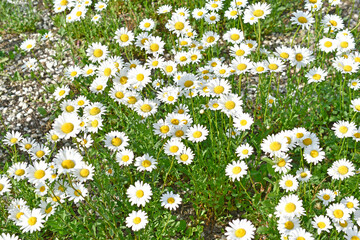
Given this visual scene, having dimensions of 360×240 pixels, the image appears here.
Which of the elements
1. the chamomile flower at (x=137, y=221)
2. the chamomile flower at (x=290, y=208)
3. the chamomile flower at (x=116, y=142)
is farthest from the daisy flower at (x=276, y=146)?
the chamomile flower at (x=116, y=142)

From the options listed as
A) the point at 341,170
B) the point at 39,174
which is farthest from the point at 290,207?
the point at 39,174

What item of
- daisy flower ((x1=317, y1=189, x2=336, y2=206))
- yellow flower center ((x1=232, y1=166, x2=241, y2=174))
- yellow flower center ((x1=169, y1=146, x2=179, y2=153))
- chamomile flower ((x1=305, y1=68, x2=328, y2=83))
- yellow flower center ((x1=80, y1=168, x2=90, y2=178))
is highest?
chamomile flower ((x1=305, y1=68, x2=328, y2=83))

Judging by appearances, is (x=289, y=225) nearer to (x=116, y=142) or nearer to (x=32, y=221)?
(x=116, y=142)

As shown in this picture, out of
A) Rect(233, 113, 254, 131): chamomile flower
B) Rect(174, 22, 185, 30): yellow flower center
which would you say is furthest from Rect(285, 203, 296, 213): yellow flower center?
Rect(174, 22, 185, 30): yellow flower center

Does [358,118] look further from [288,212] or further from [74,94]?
[74,94]

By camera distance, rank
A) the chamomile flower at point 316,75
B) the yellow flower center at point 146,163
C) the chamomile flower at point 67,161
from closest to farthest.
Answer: the chamomile flower at point 67,161 → the yellow flower center at point 146,163 → the chamomile flower at point 316,75

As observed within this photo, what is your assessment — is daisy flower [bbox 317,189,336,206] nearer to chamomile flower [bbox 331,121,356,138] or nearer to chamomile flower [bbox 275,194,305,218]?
chamomile flower [bbox 275,194,305,218]

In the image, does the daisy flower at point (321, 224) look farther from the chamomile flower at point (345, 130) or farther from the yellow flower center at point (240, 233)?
the chamomile flower at point (345, 130)

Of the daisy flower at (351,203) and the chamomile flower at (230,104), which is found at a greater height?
the chamomile flower at (230,104)

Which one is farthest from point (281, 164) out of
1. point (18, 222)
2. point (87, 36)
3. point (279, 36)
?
point (87, 36)

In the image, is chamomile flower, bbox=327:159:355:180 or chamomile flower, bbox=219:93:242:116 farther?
chamomile flower, bbox=219:93:242:116

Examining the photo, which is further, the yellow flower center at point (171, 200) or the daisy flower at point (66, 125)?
the yellow flower center at point (171, 200)
